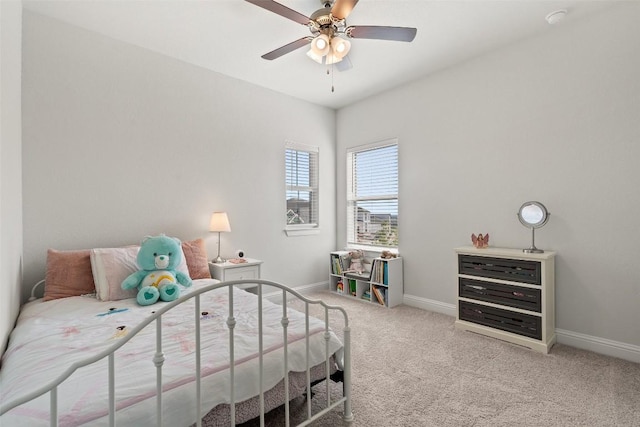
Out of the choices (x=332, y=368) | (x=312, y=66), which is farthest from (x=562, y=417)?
(x=312, y=66)

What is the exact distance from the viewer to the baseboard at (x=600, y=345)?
228 centimetres

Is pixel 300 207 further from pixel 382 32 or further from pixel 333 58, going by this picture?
pixel 382 32

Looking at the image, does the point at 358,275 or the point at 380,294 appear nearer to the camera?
the point at 380,294

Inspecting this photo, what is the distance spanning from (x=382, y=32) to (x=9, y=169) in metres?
2.43

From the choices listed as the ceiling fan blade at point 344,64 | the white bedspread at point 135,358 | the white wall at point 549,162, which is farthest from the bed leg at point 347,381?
the ceiling fan blade at point 344,64

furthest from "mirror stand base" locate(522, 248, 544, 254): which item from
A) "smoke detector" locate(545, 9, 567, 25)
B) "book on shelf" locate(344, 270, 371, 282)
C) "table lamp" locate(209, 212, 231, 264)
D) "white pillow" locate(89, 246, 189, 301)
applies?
"white pillow" locate(89, 246, 189, 301)

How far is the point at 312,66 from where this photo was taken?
3.20m

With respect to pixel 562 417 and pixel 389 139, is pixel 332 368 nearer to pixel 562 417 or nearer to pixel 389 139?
pixel 562 417

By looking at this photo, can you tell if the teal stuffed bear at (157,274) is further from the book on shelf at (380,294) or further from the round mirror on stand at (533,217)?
the round mirror on stand at (533,217)

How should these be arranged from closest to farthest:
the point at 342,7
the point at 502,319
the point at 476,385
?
the point at 342,7
the point at 476,385
the point at 502,319

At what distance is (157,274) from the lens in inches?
88.9

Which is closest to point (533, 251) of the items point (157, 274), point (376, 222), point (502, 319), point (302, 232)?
point (502, 319)

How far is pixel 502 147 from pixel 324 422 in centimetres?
279

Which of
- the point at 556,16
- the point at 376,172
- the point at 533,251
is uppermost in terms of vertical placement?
the point at 556,16
